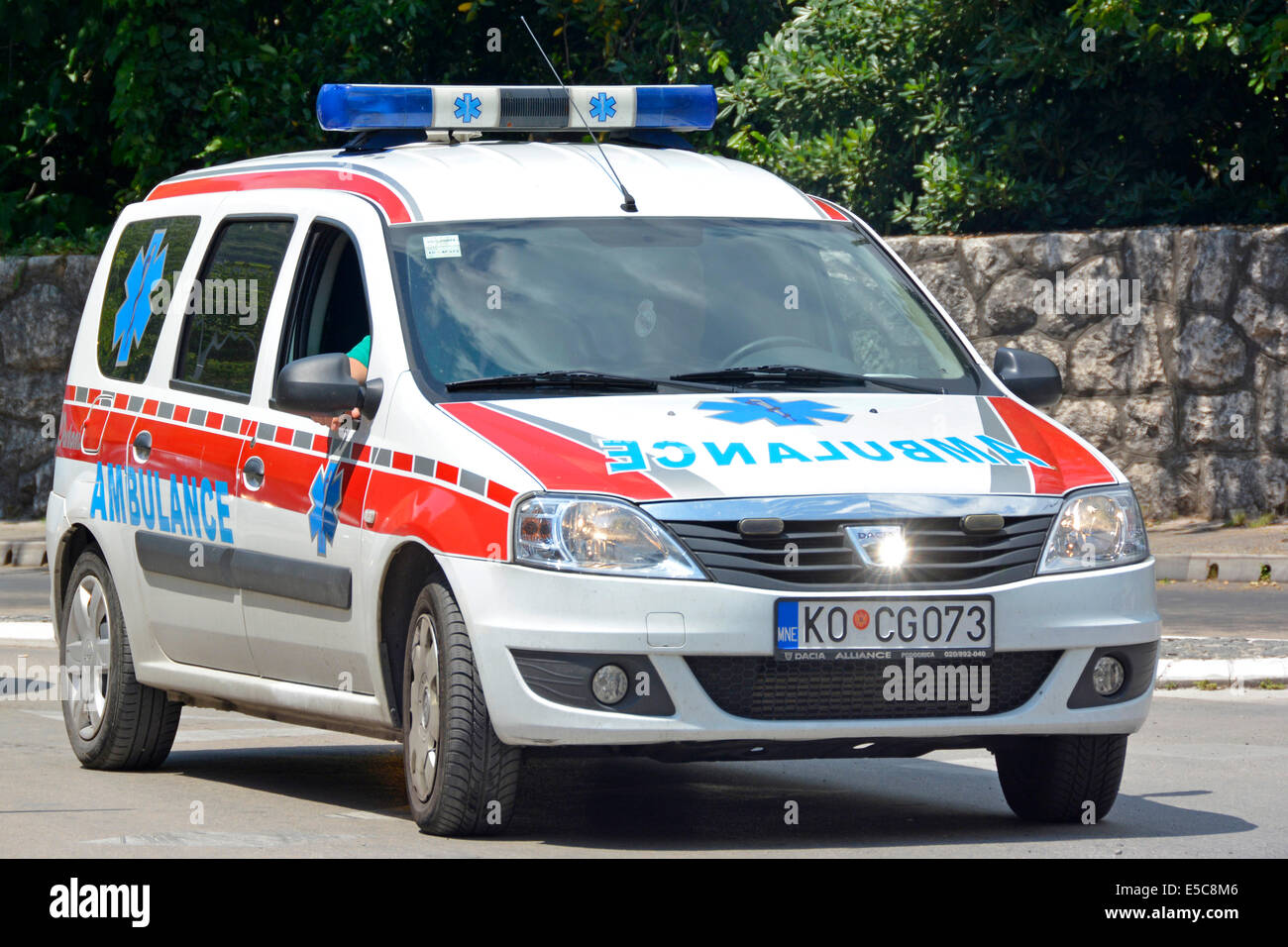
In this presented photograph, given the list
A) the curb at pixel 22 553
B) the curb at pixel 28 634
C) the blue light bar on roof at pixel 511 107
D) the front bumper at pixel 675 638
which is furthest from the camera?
the curb at pixel 22 553

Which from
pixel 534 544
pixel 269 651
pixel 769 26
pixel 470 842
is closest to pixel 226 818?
pixel 269 651

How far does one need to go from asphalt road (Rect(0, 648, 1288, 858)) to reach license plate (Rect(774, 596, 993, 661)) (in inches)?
23.0

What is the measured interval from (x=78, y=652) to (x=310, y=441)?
7.10 ft

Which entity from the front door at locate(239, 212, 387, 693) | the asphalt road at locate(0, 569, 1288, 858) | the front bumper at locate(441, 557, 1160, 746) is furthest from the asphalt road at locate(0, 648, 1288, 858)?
the front door at locate(239, 212, 387, 693)

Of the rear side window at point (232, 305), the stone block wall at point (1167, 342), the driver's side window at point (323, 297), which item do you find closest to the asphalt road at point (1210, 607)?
the stone block wall at point (1167, 342)

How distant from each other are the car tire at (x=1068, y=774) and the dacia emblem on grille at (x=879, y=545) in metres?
0.88

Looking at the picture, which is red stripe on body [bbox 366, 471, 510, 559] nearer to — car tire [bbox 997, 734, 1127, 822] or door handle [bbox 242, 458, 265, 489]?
door handle [bbox 242, 458, 265, 489]

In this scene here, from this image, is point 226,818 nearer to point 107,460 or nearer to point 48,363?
point 107,460

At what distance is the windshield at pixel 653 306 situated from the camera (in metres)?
7.16

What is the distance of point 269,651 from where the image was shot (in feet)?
25.3

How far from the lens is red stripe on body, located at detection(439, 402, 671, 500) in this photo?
6.35 metres

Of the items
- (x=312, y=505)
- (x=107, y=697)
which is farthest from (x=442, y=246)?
(x=107, y=697)

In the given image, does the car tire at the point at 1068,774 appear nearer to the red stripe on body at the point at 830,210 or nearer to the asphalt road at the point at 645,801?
the asphalt road at the point at 645,801

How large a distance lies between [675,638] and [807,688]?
1.34 feet
